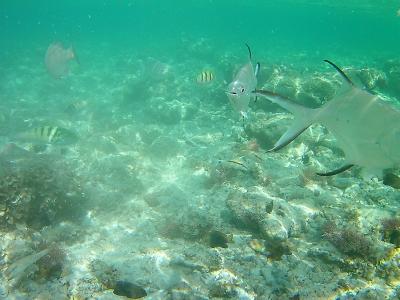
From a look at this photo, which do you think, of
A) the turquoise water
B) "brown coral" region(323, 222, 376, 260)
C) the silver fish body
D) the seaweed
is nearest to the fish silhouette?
the turquoise water

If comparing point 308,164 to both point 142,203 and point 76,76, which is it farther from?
point 76,76

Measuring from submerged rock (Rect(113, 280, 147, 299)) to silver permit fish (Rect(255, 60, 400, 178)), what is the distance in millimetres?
3211

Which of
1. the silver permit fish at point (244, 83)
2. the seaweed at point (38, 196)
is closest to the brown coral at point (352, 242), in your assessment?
the silver permit fish at point (244, 83)

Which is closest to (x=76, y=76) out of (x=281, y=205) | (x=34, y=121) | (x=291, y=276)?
(x=34, y=121)

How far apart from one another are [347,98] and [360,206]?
505cm

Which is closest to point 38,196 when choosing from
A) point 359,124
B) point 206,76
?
point 206,76

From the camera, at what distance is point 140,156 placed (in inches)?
417

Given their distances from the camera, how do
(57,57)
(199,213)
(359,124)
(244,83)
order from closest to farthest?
(359,124) → (244,83) → (199,213) → (57,57)

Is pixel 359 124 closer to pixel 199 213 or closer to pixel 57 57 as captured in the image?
pixel 199 213

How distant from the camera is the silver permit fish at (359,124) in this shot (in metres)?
2.54

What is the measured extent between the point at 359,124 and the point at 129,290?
369cm

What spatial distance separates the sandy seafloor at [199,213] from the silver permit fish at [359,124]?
2.81 m

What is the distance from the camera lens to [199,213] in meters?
6.45

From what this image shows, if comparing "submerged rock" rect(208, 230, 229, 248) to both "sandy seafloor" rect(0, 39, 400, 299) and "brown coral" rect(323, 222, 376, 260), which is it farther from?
"brown coral" rect(323, 222, 376, 260)
